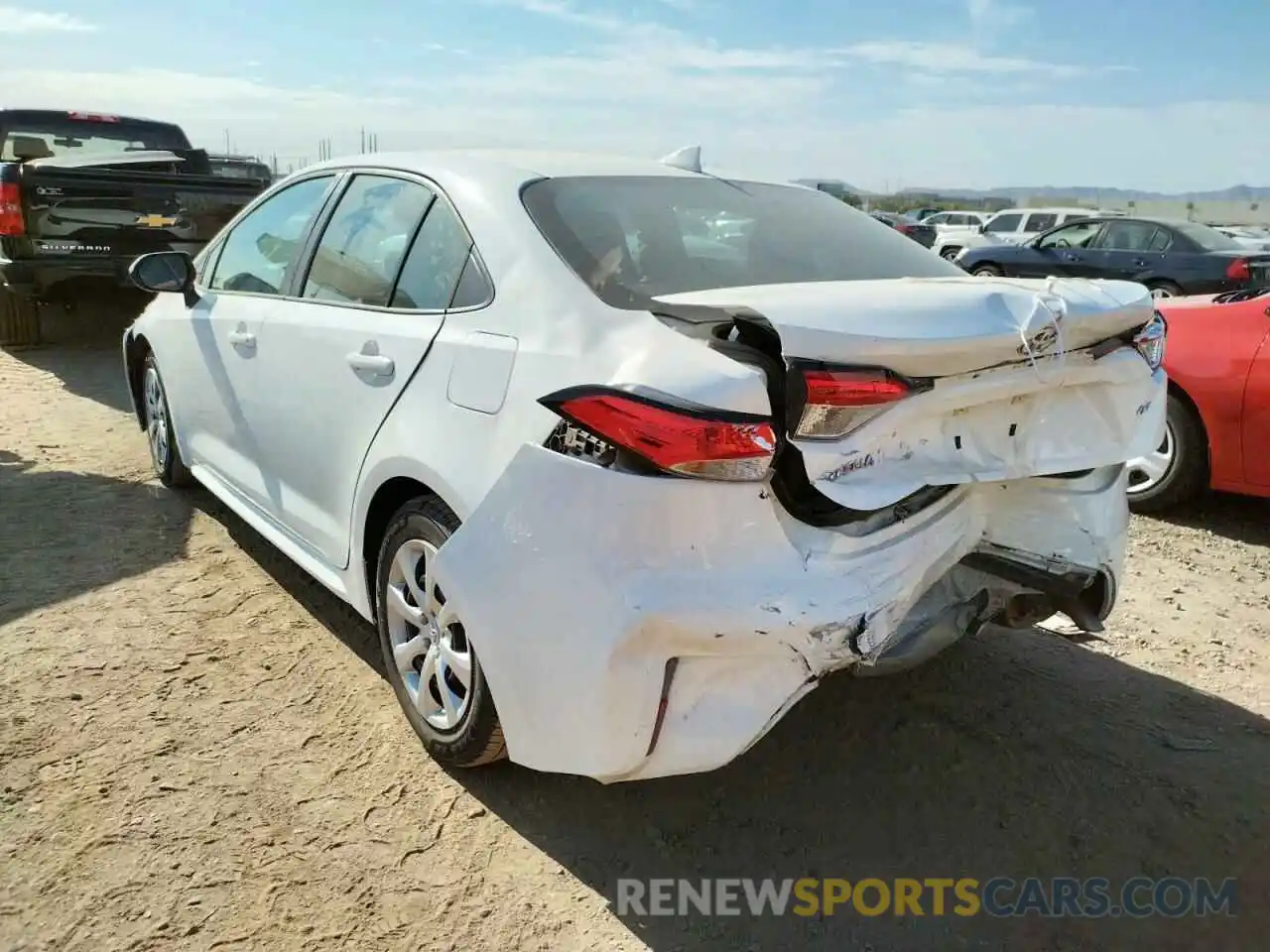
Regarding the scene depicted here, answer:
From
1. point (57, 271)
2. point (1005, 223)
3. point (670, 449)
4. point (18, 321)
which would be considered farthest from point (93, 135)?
point (1005, 223)

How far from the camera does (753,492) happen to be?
2.01m

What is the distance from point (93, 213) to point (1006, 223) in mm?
22487

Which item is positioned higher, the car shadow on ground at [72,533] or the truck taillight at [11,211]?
the truck taillight at [11,211]

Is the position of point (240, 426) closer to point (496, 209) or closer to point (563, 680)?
point (496, 209)

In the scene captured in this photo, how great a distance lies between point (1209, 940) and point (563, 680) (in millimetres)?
1536

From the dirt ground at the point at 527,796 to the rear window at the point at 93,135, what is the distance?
24.5 ft

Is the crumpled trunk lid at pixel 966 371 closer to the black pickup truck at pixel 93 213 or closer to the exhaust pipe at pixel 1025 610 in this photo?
the exhaust pipe at pixel 1025 610

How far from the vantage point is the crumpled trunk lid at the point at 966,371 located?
2006mm

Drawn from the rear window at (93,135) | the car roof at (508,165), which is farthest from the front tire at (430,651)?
the rear window at (93,135)

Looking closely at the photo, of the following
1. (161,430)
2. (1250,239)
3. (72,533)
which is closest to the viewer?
(72,533)

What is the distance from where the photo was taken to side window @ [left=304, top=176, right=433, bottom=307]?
294cm

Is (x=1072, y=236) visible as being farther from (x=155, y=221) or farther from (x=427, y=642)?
(x=427, y=642)

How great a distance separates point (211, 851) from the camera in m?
2.44

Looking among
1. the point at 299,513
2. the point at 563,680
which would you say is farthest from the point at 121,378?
the point at 563,680
